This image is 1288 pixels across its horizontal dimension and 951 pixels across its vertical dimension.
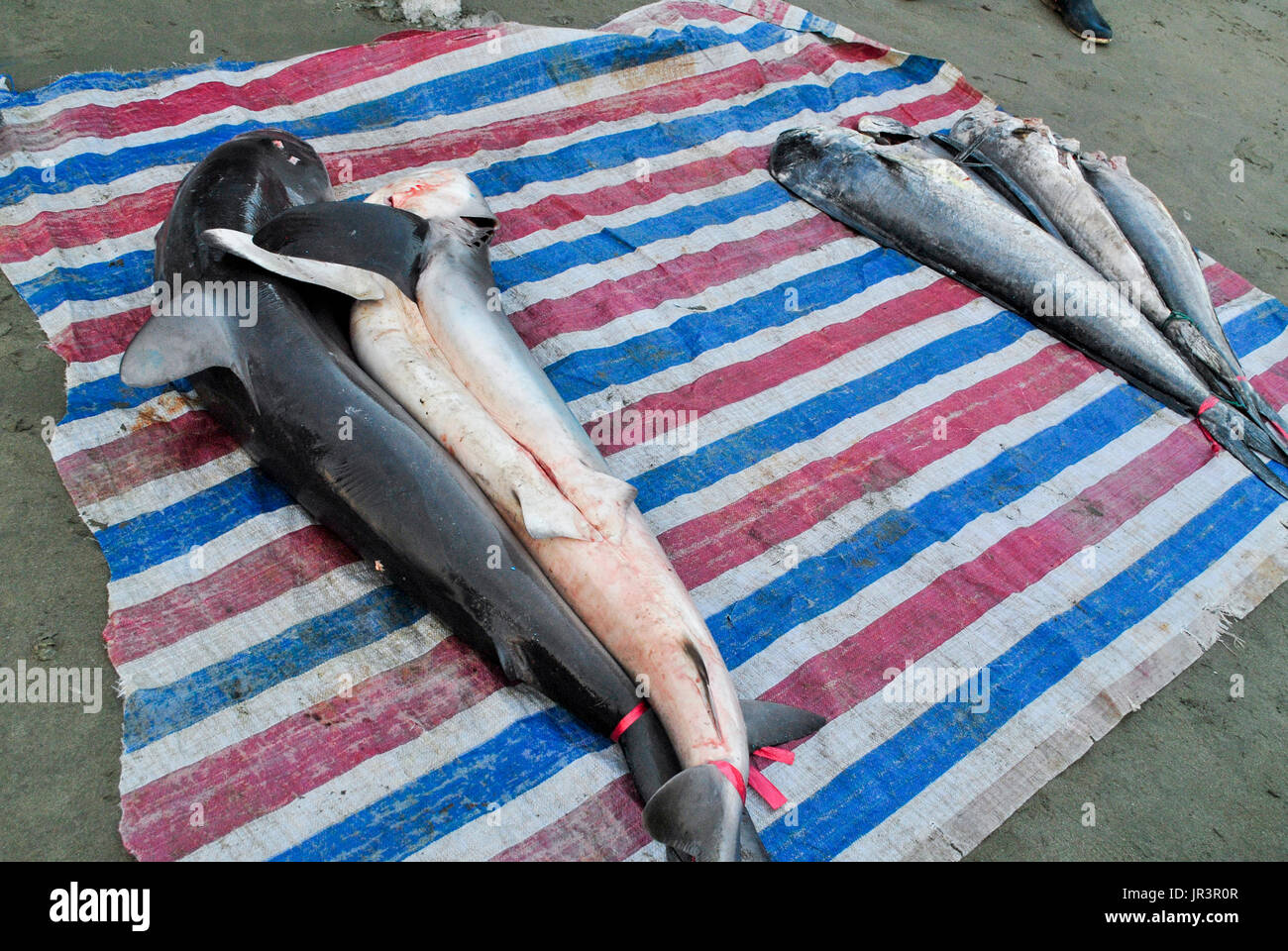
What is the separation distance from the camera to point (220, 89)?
14.6ft

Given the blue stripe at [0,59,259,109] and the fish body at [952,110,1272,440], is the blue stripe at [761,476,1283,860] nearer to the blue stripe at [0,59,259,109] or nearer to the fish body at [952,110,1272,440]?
the fish body at [952,110,1272,440]

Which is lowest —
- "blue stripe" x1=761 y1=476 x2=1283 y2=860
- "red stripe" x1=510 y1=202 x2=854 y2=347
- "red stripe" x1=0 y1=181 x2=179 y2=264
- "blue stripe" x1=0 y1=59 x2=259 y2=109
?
"blue stripe" x1=761 y1=476 x2=1283 y2=860

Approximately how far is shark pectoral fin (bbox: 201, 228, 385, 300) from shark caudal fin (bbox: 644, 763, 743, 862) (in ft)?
Result: 5.95

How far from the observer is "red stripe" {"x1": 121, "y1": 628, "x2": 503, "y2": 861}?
2236mm

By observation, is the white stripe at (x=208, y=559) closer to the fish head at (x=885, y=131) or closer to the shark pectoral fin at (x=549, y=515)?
the shark pectoral fin at (x=549, y=515)

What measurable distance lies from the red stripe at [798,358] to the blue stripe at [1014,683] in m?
1.38

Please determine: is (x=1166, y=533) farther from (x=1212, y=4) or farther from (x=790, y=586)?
(x=1212, y=4)

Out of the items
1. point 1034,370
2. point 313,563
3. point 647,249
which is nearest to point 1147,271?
point 1034,370

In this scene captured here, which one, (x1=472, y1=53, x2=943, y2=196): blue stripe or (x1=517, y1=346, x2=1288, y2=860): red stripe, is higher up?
(x1=472, y1=53, x2=943, y2=196): blue stripe

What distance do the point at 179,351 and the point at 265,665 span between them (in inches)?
38.2

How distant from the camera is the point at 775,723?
2.46 meters

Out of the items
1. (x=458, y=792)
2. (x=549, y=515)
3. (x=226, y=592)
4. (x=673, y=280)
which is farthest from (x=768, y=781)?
(x=673, y=280)

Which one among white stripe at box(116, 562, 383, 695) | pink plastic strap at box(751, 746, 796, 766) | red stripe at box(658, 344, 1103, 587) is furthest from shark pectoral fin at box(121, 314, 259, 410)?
pink plastic strap at box(751, 746, 796, 766)

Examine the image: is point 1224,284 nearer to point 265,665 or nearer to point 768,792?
point 768,792
